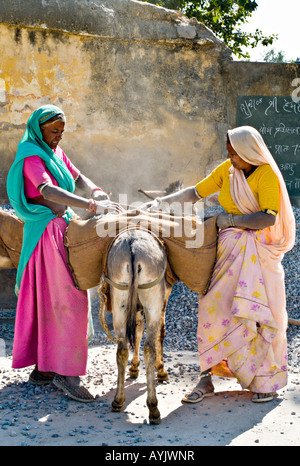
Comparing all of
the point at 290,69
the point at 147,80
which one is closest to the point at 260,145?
the point at 147,80

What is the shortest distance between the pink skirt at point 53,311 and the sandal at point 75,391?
0.07m

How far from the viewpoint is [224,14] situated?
14.2 m

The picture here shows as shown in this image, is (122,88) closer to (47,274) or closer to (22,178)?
(22,178)

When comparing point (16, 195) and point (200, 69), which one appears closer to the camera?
point (16, 195)

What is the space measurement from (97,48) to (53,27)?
738 mm

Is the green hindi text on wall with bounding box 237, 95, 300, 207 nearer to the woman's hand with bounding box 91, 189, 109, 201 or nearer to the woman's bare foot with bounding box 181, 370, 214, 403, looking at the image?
the woman's hand with bounding box 91, 189, 109, 201

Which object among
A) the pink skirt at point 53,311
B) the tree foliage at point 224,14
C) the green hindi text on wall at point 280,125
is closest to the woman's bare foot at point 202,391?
the pink skirt at point 53,311

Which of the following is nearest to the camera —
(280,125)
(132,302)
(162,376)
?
(132,302)

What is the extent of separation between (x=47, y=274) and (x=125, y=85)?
203 inches

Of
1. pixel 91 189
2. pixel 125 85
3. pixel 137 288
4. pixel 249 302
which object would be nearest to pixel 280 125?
pixel 125 85

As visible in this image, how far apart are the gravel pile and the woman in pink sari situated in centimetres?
114
